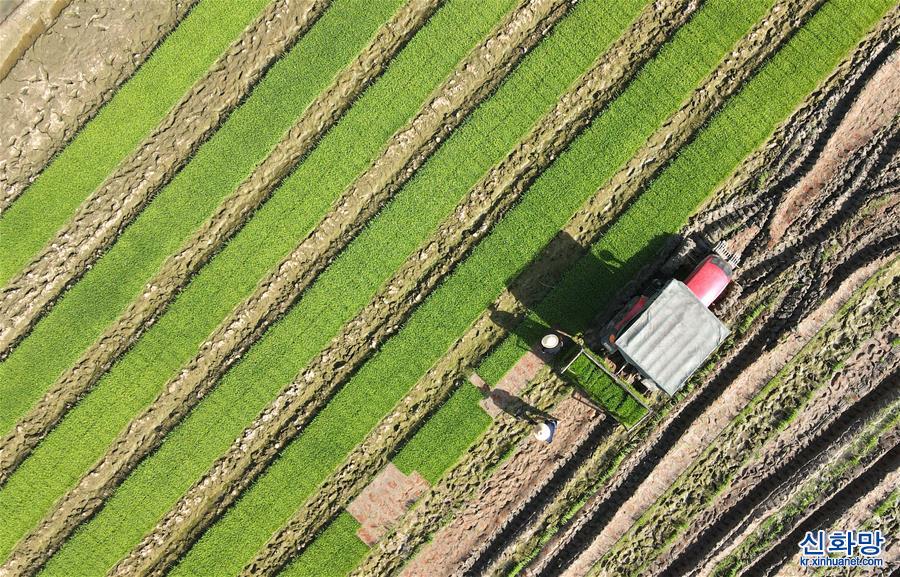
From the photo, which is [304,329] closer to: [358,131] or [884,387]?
[358,131]

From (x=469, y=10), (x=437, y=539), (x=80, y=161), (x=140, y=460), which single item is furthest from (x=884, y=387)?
(x=80, y=161)

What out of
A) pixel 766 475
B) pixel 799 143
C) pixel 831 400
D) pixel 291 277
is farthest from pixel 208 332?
pixel 831 400

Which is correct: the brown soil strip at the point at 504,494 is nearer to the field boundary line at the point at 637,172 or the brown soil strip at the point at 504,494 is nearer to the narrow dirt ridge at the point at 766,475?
the field boundary line at the point at 637,172

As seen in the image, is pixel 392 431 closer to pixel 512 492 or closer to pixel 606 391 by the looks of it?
pixel 512 492

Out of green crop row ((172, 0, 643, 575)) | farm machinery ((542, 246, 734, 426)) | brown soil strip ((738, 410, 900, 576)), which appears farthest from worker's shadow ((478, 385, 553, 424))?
brown soil strip ((738, 410, 900, 576))

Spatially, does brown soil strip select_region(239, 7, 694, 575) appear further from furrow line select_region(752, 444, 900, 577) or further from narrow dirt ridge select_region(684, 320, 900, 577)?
furrow line select_region(752, 444, 900, 577)
